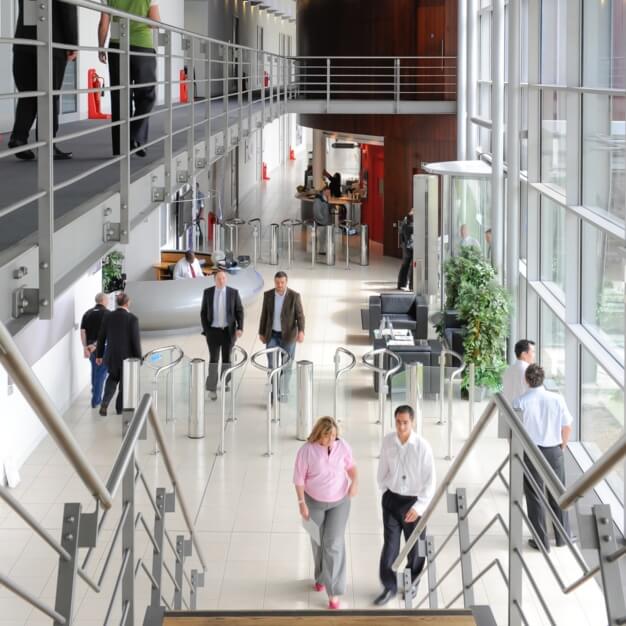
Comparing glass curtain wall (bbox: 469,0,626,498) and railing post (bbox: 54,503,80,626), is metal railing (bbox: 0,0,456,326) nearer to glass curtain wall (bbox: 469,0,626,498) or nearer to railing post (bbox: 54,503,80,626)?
railing post (bbox: 54,503,80,626)

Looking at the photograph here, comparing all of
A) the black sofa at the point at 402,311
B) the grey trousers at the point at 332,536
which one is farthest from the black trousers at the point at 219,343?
the grey trousers at the point at 332,536

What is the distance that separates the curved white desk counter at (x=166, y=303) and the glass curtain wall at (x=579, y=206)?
4.71 metres

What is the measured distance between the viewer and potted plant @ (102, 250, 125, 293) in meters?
15.2

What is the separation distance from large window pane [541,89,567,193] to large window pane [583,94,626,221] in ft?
2.76

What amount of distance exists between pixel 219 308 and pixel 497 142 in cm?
398

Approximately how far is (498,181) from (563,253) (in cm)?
274

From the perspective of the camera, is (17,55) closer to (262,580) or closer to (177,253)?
(262,580)

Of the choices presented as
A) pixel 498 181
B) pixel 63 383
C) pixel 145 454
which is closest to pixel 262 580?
pixel 145 454

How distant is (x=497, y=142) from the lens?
44.4 feet

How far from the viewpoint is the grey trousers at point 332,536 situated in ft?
24.0

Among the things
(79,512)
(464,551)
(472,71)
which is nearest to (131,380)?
(464,551)

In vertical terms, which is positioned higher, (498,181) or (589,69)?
(589,69)

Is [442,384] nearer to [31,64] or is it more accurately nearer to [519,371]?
[519,371]

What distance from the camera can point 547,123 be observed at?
38.3ft
